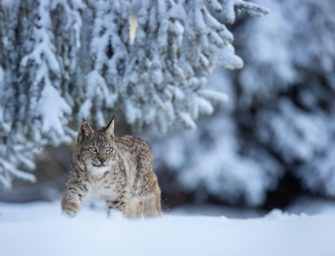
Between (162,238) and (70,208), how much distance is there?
1.57 meters

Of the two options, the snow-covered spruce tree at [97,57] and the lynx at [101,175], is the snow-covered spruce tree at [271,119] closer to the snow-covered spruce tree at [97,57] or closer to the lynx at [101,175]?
the snow-covered spruce tree at [97,57]

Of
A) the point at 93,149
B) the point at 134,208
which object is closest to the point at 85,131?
the point at 93,149

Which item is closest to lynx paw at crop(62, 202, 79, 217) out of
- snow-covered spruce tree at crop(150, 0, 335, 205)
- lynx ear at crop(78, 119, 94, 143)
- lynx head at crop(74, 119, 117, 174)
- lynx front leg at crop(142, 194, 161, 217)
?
lynx head at crop(74, 119, 117, 174)

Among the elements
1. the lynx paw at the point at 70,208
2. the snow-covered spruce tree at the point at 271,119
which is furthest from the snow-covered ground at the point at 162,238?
the snow-covered spruce tree at the point at 271,119

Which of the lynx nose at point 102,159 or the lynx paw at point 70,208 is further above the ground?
the lynx nose at point 102,159

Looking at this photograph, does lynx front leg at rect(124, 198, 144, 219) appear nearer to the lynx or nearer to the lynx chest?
the lynx

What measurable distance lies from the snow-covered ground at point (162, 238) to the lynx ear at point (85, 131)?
1.51m

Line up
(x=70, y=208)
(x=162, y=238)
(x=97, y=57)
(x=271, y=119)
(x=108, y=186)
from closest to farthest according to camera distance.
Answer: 1. (x=162, y=238)
2. (x=70, y=208)
3. (x=108, y=186)
4. (x=97, y=57)
5. (x=271, y=119)

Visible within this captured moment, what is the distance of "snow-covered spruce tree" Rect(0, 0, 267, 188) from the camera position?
769 centimetres

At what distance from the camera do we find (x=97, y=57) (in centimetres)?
816

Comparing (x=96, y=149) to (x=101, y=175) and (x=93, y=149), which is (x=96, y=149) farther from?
(x=101, y=175)

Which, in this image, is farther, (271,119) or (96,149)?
(271,119)

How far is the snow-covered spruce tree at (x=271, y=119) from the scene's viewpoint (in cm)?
1381

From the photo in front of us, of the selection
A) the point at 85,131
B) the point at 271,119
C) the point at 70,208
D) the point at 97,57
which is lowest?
the point at 70,208
